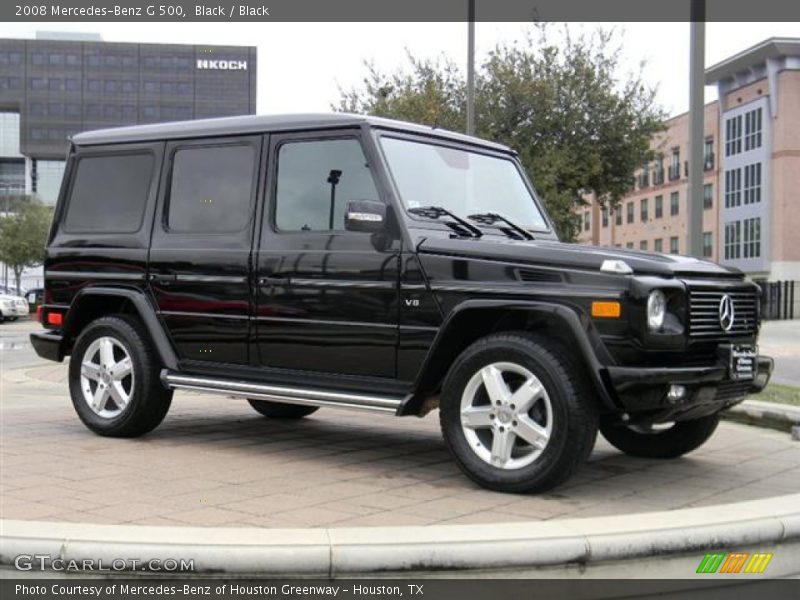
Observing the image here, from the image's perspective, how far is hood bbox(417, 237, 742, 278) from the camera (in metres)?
4.79

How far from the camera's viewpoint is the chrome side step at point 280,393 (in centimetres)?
536

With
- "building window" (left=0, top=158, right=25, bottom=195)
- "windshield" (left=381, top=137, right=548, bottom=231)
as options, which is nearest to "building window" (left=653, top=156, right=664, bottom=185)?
"windshield" (left=381, top=137, right=548, bottom=231)

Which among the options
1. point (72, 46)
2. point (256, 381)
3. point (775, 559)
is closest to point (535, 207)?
point (256, 381)

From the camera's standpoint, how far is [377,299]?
5.49m

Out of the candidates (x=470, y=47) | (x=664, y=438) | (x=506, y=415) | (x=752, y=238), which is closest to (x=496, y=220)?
(x=506, y=415)

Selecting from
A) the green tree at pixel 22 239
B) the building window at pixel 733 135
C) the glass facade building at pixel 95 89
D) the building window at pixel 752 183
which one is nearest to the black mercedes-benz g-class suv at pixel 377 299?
the green tree at pixel 22 239

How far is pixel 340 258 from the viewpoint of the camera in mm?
5652

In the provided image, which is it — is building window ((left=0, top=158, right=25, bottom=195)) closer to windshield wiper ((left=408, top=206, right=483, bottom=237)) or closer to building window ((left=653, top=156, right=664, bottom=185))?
building window ((left=653, top=156, right=664, bottom=185))

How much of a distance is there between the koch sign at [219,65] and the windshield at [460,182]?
123855mm

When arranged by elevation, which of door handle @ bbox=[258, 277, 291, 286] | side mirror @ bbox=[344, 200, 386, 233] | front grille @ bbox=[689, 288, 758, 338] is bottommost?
front grille @ bbox=[689, 288, 758, 338]

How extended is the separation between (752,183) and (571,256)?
58.8 meters

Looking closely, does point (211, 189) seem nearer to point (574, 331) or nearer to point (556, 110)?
point (574, 331)

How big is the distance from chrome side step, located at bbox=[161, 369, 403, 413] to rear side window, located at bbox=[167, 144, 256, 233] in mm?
1033

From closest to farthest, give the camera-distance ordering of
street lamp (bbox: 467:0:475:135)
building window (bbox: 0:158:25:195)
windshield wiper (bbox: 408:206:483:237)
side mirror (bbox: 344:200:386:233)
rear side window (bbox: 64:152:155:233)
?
side mirror (bbox: 344:200:386:233)
windshield wiper (bbox: 408:206:483:237)
rear side window (bbox: 64:152:155:233)
street lamp (bbox: 467:0:475:135)
building window (bbox: 0:158:25:195)
